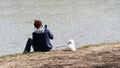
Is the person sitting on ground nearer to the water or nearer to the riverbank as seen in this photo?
the riverbank

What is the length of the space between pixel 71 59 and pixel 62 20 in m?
17.9

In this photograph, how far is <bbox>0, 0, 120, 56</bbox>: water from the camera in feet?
66.4

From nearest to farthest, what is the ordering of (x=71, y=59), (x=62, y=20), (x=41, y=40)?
(x=71, y=59)
(x=41, y=40)
(x=62, y=20)

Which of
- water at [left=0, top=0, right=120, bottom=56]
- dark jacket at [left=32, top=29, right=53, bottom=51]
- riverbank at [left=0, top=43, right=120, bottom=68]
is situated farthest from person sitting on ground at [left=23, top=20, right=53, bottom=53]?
water at [left=0, top=0, right=120, bottom=56]

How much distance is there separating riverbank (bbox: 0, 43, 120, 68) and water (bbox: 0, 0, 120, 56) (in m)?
5.91

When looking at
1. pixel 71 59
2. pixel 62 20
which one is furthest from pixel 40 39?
pixel 62 20

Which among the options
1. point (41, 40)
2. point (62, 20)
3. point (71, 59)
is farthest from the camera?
point (62, 20)

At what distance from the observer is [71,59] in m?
10.3

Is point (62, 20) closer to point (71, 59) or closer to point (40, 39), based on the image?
point (40, 39)

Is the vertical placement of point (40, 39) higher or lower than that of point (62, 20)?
higher

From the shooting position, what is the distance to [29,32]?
77.6ft

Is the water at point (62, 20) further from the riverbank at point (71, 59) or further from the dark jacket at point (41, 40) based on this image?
the riverbank at point (71, 59)

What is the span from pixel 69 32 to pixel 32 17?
738cm

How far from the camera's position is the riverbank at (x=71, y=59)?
973 cm
